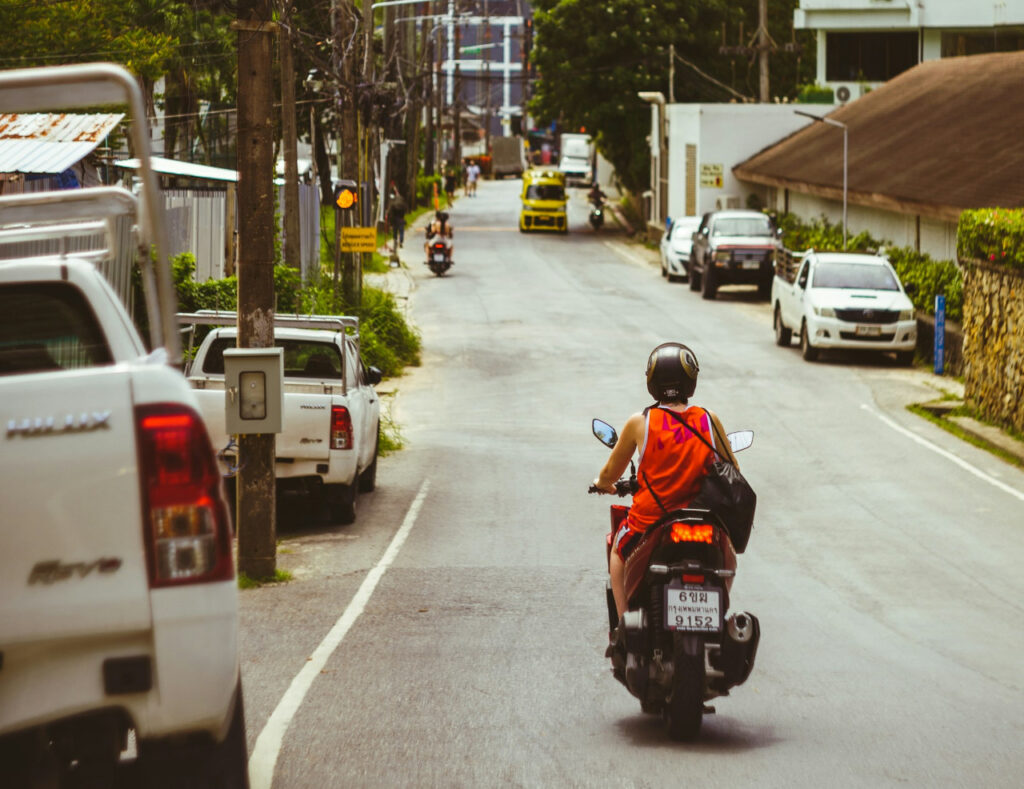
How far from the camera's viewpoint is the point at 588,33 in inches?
2301

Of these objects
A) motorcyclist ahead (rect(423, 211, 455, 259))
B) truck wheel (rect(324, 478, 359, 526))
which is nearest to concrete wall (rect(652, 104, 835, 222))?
motorcyclist ahead (rect(423, 211, 455, 259))

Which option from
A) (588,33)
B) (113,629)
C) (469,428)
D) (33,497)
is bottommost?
(469,428)

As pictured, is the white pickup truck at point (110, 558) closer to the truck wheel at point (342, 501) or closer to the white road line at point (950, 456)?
the truck wheel at point (342, 501)

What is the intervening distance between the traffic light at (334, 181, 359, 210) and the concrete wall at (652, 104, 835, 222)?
85.6 ft

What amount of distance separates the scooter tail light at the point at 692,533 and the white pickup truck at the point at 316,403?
6.86 metres

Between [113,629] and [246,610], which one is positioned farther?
[246,610]

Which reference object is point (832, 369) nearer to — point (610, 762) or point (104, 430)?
point (610, 762)

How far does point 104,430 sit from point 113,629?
496 mm

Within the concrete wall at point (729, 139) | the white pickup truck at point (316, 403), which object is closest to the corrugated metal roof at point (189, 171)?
the white pickup truck at point (316, 403)

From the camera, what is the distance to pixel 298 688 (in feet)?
26.0

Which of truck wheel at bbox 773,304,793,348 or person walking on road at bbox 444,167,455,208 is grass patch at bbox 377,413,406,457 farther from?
person walking on road at bbox 444,167,455,208

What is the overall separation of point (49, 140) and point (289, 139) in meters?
5.26

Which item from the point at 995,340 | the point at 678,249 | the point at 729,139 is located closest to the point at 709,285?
the point at 678,249

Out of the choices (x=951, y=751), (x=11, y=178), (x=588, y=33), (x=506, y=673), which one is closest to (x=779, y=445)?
(x=11, y=178)
